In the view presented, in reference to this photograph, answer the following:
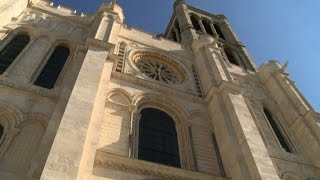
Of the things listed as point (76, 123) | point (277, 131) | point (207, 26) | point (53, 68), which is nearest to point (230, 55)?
point (207, 26)

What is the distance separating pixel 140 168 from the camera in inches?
364

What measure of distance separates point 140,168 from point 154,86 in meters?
4.48

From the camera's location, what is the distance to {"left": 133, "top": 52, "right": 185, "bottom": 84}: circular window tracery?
14836 mm

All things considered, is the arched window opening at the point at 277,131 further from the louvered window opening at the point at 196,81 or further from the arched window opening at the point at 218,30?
the arched window opening at the point at 218,30

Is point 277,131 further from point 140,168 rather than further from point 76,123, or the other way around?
point 76,123

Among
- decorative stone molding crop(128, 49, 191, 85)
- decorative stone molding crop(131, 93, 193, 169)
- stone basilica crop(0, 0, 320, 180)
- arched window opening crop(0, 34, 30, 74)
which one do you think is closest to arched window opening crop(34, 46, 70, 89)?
stone basilica crop(0, 0, 320, 180)

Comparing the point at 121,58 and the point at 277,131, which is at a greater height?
the point at 121,58

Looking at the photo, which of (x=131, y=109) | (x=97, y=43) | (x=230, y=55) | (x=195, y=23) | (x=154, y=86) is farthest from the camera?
(x=195, y=23)

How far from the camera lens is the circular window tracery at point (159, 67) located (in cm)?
1484

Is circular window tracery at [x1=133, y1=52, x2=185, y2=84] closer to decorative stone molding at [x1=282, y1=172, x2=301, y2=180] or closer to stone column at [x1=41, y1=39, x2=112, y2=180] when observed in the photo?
stone column at [x1=41, y1=39, x2=112, y2=180]

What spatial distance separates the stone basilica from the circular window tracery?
6 centimetres

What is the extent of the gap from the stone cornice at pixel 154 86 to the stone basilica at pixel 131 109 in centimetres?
4

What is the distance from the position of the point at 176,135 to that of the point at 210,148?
48.1 inches

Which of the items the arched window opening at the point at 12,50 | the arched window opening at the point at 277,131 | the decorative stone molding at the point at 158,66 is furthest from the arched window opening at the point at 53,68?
the arched window opening at the point at 277,131
